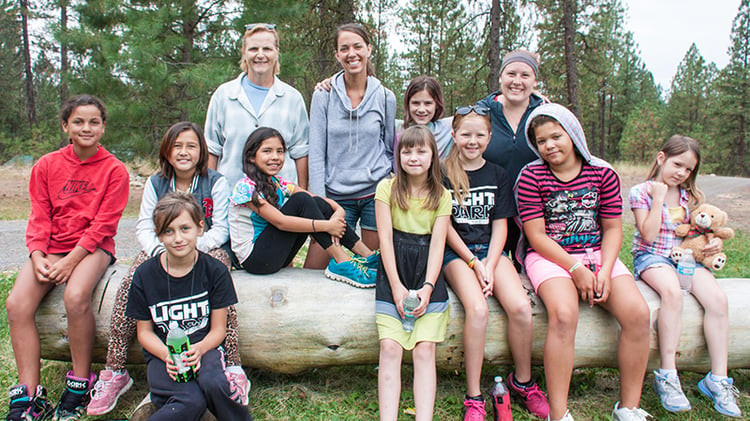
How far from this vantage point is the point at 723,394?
2.95 metres

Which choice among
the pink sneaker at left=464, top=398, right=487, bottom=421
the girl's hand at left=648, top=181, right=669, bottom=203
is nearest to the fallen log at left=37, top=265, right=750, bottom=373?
the pink sneaker at left=464, top=398, right=487, bottom=421

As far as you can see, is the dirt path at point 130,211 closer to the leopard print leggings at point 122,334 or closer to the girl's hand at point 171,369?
the leopard print leggings at point 122,334

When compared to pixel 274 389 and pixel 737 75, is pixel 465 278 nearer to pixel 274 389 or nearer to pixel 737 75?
pixel 274 389

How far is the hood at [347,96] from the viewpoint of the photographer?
144 inches

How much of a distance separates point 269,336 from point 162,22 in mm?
8132

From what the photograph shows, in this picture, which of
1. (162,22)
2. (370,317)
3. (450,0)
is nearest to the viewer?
(370,317)

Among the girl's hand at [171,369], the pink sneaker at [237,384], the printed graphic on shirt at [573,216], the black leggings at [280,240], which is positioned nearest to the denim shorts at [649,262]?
the printed graphic on shirt at [573,216]

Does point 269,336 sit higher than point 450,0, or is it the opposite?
point 450,0

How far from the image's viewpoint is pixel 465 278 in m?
3.02

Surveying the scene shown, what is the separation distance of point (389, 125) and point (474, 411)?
2133mm

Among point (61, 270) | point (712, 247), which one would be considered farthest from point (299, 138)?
point (712, 247)

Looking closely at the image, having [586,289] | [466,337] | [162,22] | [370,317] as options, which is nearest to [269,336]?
[370,317]

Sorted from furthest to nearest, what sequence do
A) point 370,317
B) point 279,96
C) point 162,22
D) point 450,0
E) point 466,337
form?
point 450,0 → point 162,22 → point 279,96 → point 370,317 → point 466,337

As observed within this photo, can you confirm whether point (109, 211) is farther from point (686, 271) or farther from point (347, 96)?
point (686, 271)
